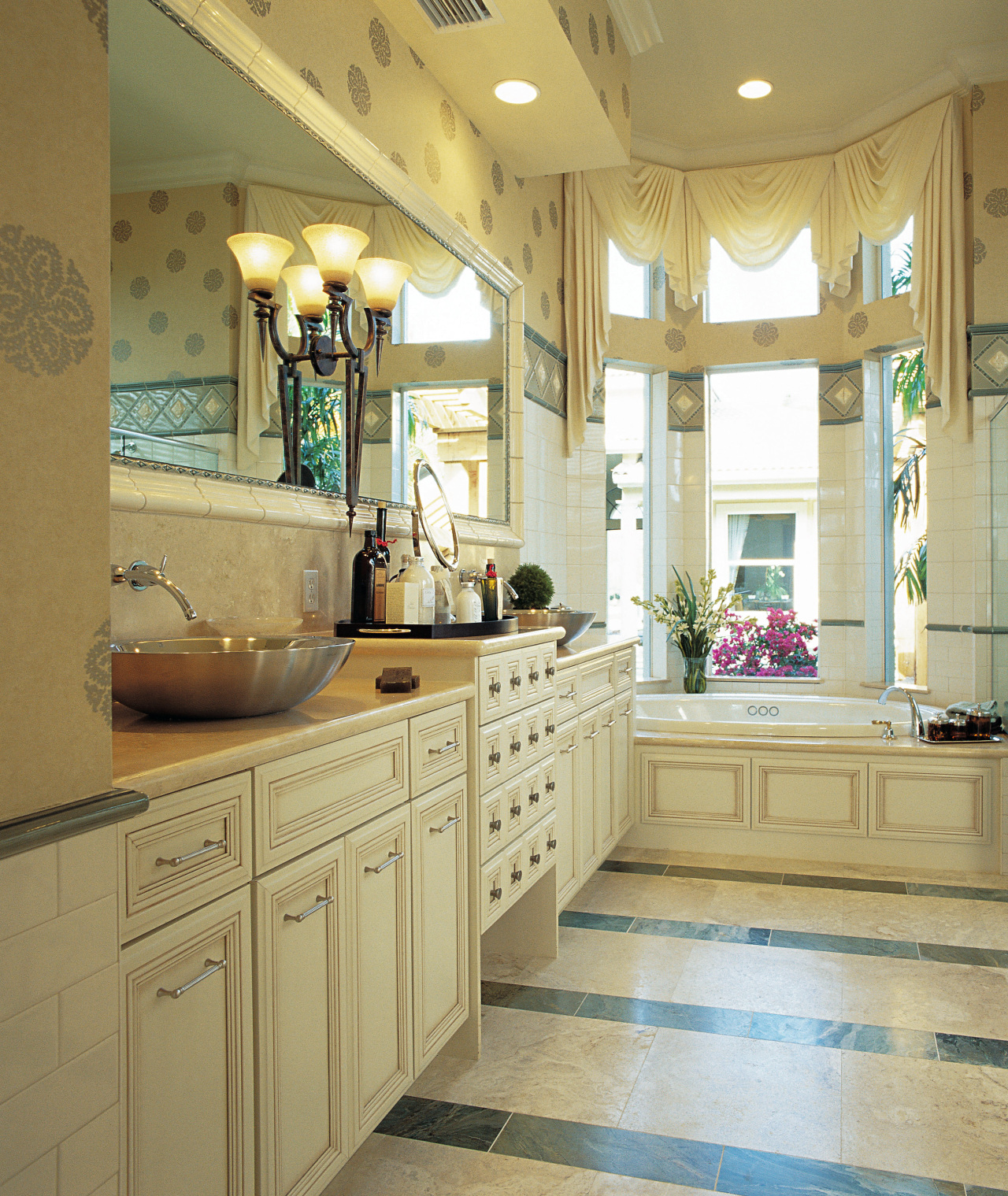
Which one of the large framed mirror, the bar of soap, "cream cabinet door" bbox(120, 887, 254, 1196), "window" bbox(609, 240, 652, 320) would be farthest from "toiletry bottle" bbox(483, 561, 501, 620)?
"window" bbox(609, 240, 652, 320)

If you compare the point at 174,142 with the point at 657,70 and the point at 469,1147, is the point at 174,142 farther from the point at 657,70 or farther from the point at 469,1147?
the point at 657,70

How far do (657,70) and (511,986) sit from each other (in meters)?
4.08

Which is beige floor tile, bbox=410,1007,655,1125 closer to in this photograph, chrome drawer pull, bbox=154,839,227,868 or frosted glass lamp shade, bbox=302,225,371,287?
chrome drawer pull, bbox=154,839,227,868

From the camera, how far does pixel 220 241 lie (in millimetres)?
2021

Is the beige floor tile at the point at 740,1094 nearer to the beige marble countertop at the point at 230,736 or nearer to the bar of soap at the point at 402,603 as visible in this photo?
the beige marble countertop at the point at 230,736

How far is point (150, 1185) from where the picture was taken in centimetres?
108

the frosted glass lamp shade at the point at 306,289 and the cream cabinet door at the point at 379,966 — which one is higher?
the frosted glass lamp shade at the point at 306,289

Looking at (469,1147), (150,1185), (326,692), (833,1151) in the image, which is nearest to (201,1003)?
(150,1185)

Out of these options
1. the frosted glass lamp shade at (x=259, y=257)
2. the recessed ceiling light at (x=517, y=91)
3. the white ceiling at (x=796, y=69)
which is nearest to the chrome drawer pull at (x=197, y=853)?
the frosted glass lamp shade at (x=259, y=257)

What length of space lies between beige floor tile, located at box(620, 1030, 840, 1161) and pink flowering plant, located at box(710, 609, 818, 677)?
11.0 ft

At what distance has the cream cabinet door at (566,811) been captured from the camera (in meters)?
2.92

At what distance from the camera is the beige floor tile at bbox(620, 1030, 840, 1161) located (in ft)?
6.34

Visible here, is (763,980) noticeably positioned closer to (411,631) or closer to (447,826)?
(447,826)

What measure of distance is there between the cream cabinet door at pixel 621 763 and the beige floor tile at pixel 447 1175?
6.05 ft
